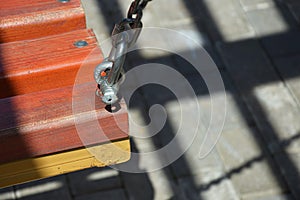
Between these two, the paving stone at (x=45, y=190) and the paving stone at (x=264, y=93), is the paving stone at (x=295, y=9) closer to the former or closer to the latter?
Result: the paving stone at (x=264, y=93)

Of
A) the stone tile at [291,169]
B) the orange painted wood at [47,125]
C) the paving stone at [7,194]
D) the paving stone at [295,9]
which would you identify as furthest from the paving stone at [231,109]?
the orange painted wood at [47,125]

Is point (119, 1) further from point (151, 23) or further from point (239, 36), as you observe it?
point (239, 36)

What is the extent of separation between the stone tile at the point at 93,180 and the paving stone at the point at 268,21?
1.35 meters

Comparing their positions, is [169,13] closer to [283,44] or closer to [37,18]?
[283,44]

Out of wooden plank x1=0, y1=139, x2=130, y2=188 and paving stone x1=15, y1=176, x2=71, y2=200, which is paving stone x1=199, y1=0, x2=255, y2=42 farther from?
wooden plank x1=0, y1=139, x2=130, y2=188

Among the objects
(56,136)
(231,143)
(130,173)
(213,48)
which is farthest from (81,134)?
(213,48)

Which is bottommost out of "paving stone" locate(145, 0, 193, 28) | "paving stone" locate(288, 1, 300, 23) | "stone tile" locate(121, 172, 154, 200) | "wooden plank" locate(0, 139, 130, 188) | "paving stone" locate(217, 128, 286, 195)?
"paving stone" locate(217, 128, 286, 195)

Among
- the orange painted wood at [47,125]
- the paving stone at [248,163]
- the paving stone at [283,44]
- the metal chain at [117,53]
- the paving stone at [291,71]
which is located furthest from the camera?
the paving stone at [283,44]

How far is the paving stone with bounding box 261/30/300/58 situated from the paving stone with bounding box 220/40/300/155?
6 centimetres

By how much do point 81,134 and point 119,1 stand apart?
2.18 m

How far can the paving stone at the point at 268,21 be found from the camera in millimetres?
3502

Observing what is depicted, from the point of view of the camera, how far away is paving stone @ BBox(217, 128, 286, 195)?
9.20 feet

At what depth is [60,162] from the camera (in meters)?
1.58

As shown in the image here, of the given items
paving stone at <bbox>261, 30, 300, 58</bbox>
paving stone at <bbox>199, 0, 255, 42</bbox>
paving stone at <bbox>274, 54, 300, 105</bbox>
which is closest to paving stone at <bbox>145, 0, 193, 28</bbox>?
paving stone at <bbox>199, 0, 255, 42</bbox>
